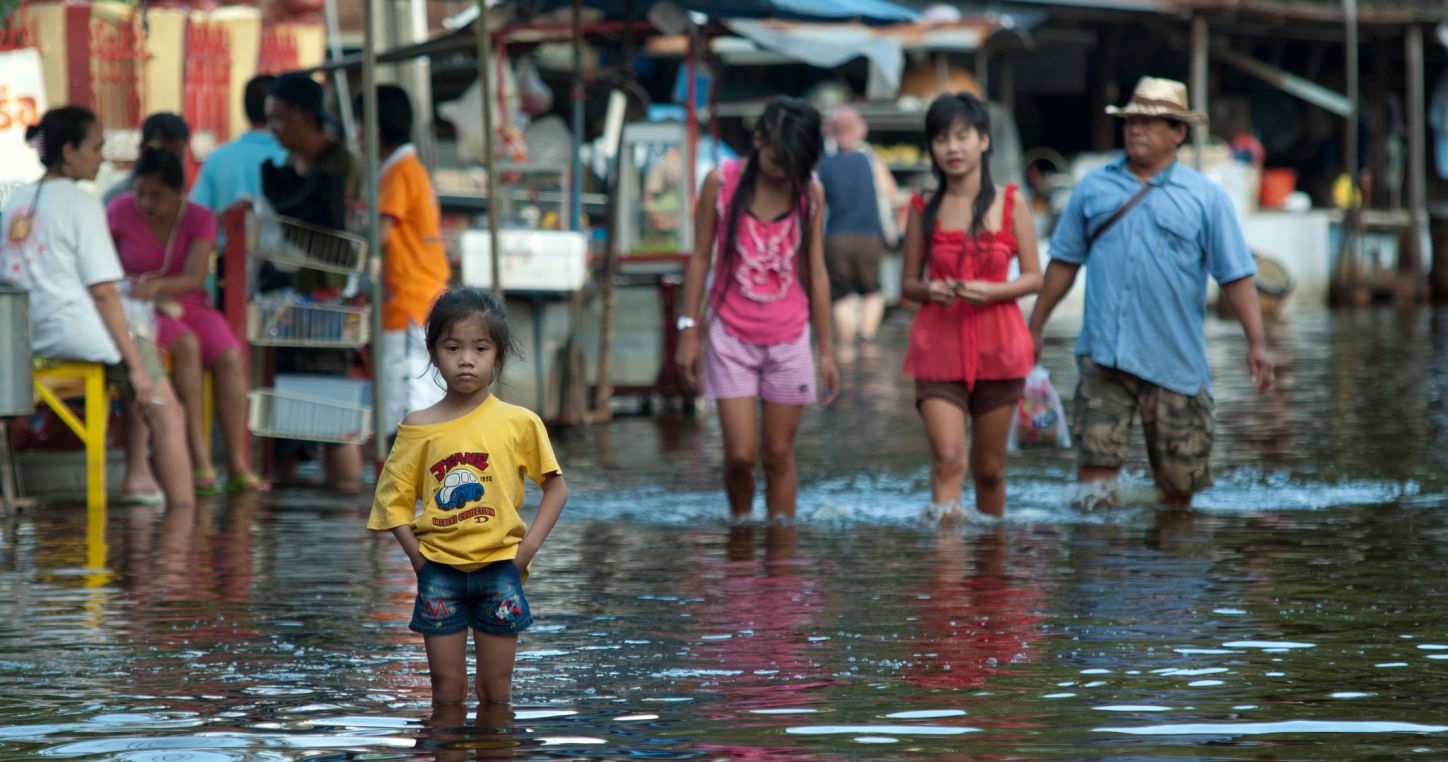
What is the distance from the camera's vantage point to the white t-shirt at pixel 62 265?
9.34 metres

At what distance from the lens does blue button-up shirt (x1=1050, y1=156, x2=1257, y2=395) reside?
8.88 metres

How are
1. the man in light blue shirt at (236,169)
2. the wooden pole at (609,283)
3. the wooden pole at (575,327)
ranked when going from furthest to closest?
1. the wooden pole at (609,283)
2. the wooden pole at (575,327)
3. the man in light blue shirt at (236,169)

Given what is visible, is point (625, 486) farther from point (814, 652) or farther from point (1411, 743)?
point (1411, 743)

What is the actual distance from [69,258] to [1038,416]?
12.7ft

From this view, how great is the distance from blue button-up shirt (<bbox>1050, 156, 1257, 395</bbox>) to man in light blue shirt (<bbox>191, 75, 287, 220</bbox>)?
167 inches

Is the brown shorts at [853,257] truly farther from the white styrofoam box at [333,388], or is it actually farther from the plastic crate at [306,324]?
the plastic crate at [306,324]

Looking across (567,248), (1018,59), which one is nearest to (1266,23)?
(1018,59)

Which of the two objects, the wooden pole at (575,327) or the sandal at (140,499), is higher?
the wooden pole at (575,327)

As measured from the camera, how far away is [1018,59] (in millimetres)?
29312

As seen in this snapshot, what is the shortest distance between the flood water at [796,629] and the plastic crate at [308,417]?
54 centimetres

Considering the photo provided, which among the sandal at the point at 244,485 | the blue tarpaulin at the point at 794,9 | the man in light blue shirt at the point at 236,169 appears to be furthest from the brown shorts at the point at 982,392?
the blue tarpaulin at the point at 794,9

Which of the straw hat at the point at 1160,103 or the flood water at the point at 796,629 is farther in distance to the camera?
the straw hat at the point at 1160,103

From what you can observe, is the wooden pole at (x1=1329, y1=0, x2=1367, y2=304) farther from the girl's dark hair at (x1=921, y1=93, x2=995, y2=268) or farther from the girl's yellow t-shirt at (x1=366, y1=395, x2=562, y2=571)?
the girl's yellow t-shirt at (x1=366, y1=395, x2=562, y2=571)

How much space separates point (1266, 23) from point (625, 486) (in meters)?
20.1
